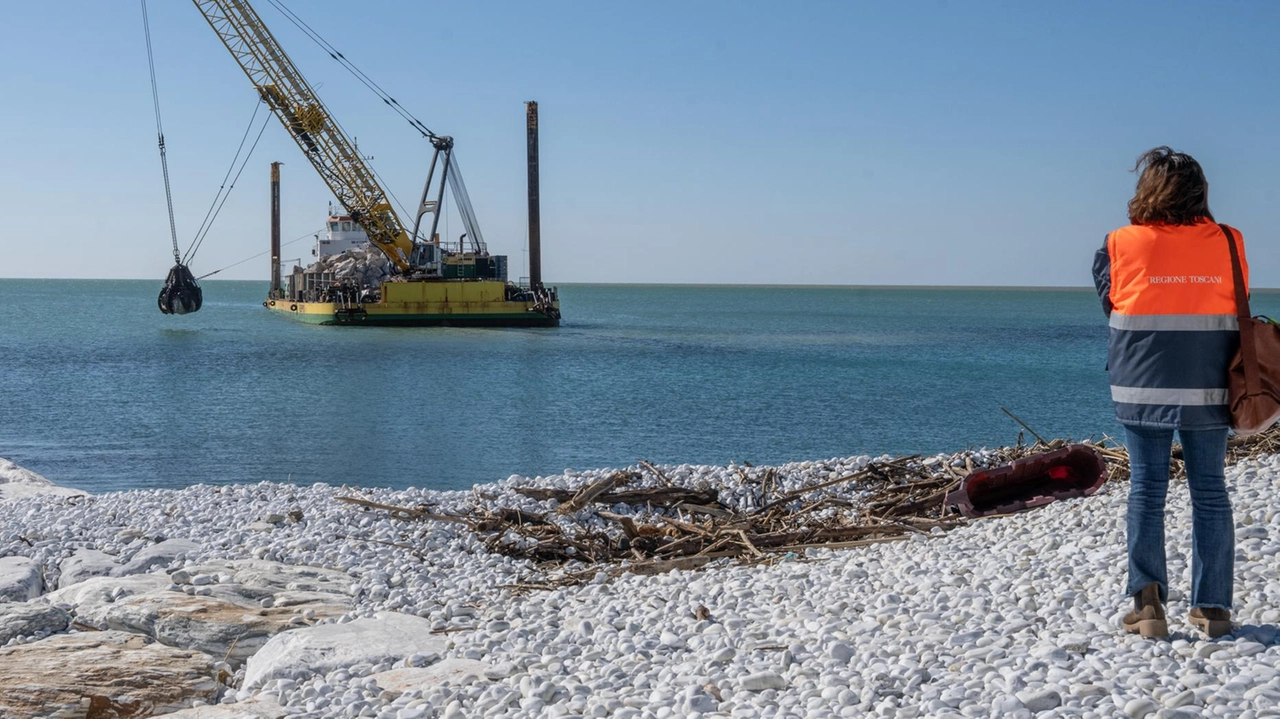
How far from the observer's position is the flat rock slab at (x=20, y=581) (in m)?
4.80

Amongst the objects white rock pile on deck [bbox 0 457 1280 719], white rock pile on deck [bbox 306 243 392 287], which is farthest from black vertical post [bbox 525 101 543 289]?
white rock pile on deck [bbox 0 457 1280 719]

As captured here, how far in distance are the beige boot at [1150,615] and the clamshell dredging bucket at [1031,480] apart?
2341 millimetres

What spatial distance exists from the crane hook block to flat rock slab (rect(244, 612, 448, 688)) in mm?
35631

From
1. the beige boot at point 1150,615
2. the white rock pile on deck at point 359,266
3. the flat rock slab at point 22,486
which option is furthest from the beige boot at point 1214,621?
the white rock pile on deck at point 359,266

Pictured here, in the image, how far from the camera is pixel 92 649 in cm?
399

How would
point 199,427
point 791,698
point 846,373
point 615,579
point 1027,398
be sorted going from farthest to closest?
point 846,373, point 1027,398, point 199,427, point 615,579, point 791,698

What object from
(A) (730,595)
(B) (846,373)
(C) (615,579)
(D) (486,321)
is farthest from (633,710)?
(D) (486,321)

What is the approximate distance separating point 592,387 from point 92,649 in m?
19.1

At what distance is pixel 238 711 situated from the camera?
3543 millimetres

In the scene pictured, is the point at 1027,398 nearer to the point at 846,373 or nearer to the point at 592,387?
the point at 846,373

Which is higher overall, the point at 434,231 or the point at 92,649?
the point at 434,231

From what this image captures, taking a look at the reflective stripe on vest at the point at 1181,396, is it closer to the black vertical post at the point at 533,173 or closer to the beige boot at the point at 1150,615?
the beige boot at the point at 1150,615

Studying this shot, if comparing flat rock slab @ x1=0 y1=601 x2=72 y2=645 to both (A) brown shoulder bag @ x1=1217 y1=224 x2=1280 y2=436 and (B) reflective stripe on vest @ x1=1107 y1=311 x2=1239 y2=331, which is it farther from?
(A) brown shoulder bag @ x1=1217 y1=224 x2=1280 y2=436

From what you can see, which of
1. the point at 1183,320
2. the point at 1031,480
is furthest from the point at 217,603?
the point at 1031,480
